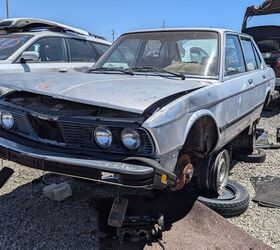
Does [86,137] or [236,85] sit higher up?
[236,85]

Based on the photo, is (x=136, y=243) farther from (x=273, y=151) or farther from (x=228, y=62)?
(x=273, y=151)

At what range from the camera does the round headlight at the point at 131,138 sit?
297 cm

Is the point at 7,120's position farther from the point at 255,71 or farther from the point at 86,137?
the point at 255,71

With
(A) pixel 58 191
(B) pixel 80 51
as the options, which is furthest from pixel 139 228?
(B) pixel 80 51

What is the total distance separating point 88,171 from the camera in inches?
117

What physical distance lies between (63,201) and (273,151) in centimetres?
368

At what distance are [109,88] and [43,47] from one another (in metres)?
4.17

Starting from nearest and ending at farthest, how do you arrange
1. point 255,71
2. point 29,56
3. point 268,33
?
point 255,71 → point 29,56 → point 268,33

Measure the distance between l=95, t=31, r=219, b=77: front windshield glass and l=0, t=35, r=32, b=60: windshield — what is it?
2.34 metres

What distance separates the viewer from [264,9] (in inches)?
459

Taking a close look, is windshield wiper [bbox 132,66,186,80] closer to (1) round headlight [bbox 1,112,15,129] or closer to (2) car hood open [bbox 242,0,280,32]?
(1) round headlight [bbox 1,112,15,129]

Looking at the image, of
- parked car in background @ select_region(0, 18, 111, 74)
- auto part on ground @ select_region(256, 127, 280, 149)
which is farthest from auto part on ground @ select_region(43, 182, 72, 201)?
auto part on ground @ select_region(256, 127, 280, 149)

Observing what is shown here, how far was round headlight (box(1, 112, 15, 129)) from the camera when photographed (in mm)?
3673

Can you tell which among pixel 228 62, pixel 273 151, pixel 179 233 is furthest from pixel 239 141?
pixel 179 233
